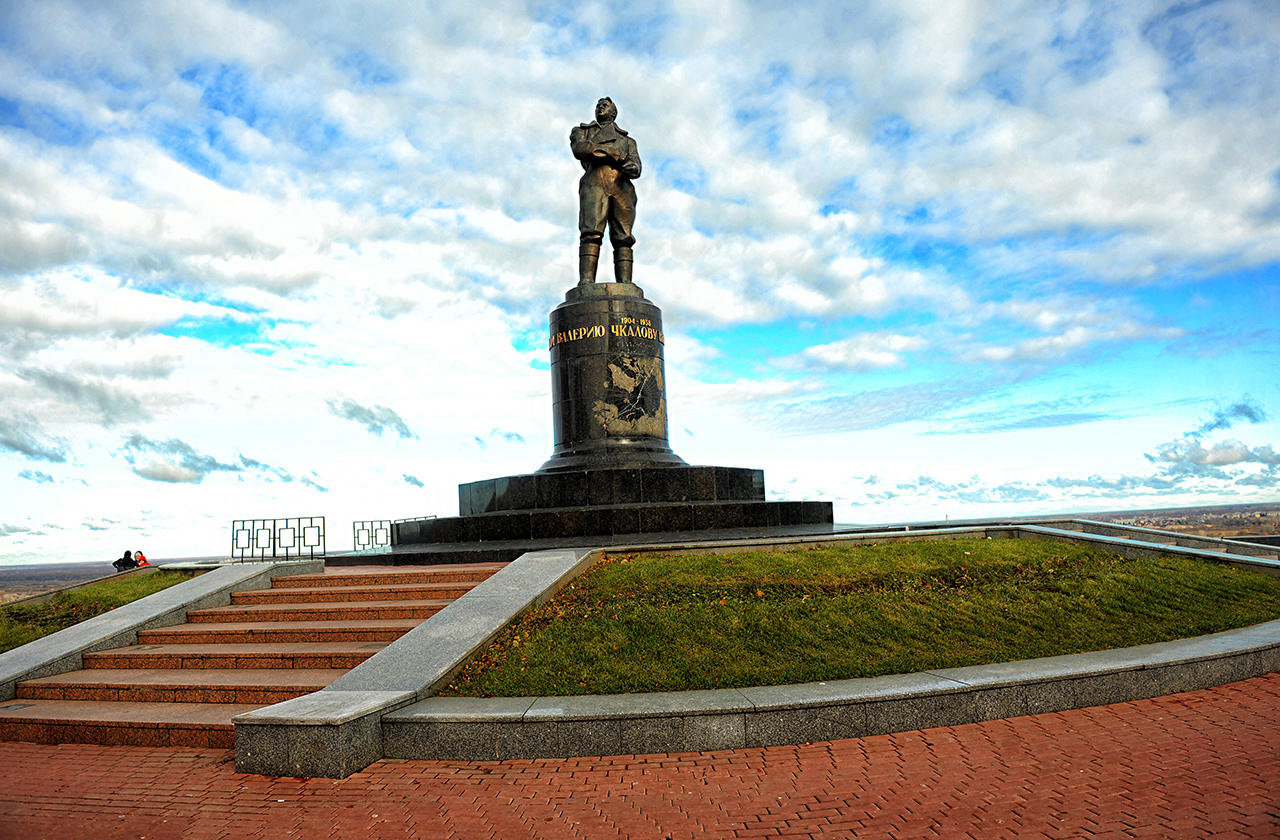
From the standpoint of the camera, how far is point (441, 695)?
6566mm

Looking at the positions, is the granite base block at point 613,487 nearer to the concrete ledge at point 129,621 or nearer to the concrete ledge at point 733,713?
the concrete ledge at point 129,621

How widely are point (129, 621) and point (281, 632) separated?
221cm

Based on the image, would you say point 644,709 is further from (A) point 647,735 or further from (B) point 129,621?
(B) point 129,621

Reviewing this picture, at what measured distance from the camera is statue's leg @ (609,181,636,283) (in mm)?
16859

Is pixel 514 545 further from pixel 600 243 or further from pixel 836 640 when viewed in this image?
pixel 600 243

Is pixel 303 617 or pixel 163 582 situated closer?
pixel 303 617

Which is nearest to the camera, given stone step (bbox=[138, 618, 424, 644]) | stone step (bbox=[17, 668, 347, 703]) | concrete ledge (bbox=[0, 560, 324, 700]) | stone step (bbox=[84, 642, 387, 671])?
stone step (bbox=[17, 668, 347, 703])

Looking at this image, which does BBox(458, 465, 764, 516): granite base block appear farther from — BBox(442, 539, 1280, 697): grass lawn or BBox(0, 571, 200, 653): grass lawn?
BBox(0, 571, 200, 653): grass lawn

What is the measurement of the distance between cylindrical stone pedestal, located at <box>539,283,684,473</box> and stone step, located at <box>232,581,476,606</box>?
5619 millimetres

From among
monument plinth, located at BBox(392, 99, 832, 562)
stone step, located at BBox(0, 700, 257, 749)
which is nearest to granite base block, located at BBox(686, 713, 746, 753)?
stone step, located at BBox(0, 700, 257, 749)

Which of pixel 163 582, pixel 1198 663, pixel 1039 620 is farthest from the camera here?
pixel 163 582

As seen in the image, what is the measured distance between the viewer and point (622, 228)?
16906 millimetres

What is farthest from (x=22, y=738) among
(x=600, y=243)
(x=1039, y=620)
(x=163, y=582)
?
(x=600, y=243)

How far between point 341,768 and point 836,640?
14.6 ft
